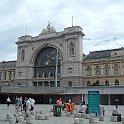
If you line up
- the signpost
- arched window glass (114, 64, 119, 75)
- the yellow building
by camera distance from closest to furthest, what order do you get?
the signpost → the yellow building → arched window glass (114, 64, 119, 75)

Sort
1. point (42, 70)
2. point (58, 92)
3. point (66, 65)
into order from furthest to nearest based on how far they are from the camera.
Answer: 1. point (42, 70)
2. point (66, 65)
3. point (58, 92)

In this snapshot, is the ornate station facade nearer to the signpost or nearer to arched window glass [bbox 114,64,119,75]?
arched window glass [bbox 114,64,119,75]

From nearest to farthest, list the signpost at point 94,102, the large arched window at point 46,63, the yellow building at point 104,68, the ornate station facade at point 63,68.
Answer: the signpost at point 94,102, the ornate station facade at point 63,68, the yellow building at point 104,68, the large arched window at point 46,63

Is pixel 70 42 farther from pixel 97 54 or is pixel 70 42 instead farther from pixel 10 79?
pixel 10 79

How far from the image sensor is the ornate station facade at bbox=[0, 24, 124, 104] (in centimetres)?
7375

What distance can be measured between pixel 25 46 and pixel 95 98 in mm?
70138

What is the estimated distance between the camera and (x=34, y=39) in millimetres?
94188

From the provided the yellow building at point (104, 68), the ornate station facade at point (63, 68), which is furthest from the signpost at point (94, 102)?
the yellow building at point (104, 68)

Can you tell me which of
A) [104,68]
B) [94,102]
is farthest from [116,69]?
[94,102]

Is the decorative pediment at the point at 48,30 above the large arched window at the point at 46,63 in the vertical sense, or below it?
above

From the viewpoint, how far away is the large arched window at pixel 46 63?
89.2 metres

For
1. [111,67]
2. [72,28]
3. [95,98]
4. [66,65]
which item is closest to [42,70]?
[66,65]

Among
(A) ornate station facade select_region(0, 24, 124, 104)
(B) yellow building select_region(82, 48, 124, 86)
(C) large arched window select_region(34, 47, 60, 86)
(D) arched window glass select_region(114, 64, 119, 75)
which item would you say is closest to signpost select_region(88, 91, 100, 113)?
(A) ornate station facade select_region(0, 24, 124, 104)

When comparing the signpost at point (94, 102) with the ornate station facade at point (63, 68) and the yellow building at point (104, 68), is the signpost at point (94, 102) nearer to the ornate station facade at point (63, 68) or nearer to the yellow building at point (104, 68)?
the ornate station facade at point (63, 68)
